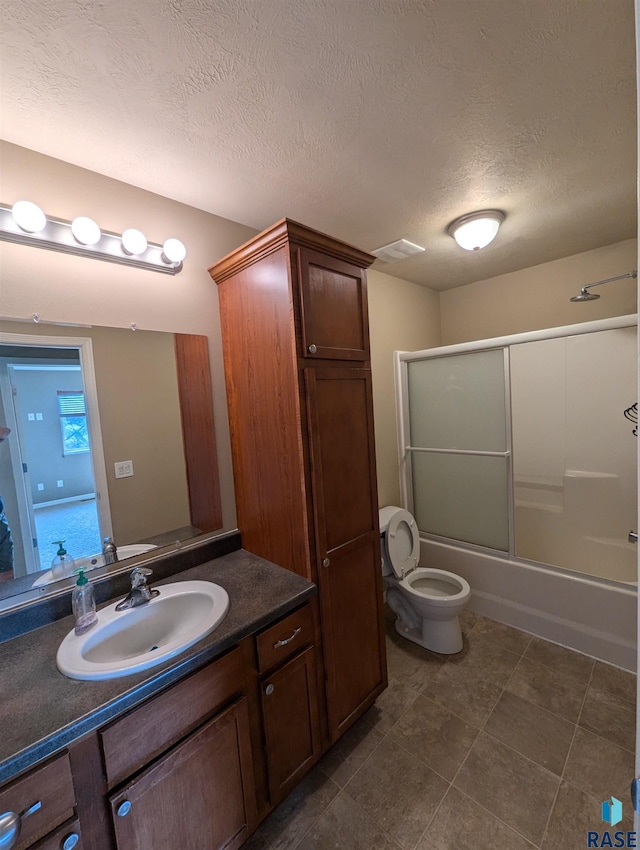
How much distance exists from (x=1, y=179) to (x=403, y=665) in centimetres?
283

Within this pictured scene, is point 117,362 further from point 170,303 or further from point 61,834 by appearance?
point 61,834

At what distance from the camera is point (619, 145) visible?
4.39 ft

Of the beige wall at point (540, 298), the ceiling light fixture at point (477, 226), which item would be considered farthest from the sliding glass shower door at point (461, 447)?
the ceiling light fixture at point (477, 226)

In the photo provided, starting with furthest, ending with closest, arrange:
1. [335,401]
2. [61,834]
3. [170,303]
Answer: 1. [170,303]
2. [335,401]
3. [61,834]

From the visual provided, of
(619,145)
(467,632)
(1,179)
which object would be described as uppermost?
(619,145)

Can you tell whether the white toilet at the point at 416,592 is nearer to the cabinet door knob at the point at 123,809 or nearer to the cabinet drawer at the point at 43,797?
the cabinet door knob at the point at 123,809

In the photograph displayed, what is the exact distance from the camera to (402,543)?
7.71 feet

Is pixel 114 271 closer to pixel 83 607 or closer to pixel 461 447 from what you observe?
pixel 83 607

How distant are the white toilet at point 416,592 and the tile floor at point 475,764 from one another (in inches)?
6.2

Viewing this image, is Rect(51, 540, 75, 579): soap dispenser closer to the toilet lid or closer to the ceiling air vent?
the toilet lid

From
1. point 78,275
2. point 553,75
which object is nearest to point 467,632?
point 553,75

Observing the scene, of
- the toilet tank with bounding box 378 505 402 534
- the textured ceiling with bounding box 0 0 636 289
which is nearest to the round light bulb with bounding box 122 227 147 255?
the textured ceiling with bounding box 0 0 636 289

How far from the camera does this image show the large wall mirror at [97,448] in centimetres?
118

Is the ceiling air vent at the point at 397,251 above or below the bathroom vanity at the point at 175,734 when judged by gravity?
above
